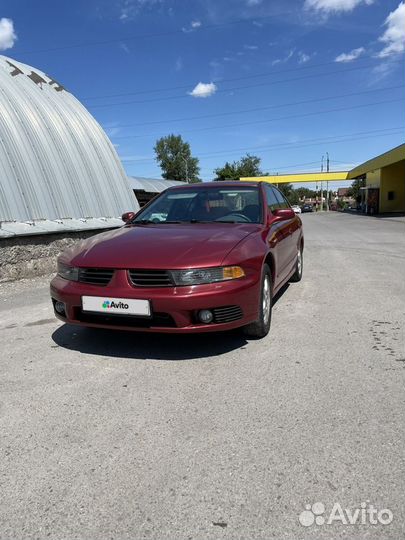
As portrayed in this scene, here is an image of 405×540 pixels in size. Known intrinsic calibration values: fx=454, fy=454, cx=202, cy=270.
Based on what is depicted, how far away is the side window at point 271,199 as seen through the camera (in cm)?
542

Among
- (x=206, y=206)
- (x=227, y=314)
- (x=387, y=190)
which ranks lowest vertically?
(x=227, y=314)

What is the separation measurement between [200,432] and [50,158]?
8.08 meters

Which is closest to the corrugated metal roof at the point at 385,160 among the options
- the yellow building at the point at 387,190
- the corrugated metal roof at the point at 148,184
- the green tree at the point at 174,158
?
the yellow building at the point at 387,190

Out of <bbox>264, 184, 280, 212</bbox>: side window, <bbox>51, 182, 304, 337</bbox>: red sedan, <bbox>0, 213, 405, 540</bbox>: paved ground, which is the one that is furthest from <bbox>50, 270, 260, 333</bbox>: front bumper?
<bbox>264, 184, 280, 212</bbox>: side window

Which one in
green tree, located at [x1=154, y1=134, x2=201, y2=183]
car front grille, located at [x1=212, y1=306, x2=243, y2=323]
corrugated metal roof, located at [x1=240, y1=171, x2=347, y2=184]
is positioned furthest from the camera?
green tree, located at [x1=154, y1=134, x2=201, y2=183]

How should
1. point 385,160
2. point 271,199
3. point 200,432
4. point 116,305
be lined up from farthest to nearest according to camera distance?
1. point 385,160
2. point 271,199
3. point 116,305
4. point 200,432

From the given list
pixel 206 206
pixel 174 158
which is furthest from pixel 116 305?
pixel 174 158

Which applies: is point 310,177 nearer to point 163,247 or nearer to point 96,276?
point 163,247

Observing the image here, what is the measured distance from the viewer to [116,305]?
3652 millimetres

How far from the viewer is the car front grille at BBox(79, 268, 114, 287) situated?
3771 mm

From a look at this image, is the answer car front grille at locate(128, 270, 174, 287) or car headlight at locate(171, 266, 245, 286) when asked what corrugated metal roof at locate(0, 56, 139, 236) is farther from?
car headlight at locate(171, 266, 245, 286)

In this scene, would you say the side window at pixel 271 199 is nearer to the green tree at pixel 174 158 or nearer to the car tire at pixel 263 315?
the car tire at pixel 263 315

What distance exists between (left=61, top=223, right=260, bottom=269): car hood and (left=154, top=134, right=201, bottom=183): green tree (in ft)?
307

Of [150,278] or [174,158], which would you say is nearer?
[150,278]
